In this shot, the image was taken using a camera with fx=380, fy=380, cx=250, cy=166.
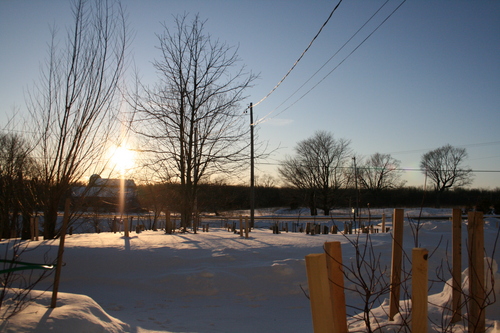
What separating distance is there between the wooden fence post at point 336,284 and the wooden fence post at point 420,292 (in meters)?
0.53

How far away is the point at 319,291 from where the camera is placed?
8.48ft

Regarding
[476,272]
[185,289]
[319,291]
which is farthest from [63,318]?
[185,289]

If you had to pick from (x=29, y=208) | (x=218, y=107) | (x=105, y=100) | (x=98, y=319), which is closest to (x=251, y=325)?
(x=98, y=319)

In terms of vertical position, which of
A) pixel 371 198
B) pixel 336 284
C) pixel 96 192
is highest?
pixel 371 198

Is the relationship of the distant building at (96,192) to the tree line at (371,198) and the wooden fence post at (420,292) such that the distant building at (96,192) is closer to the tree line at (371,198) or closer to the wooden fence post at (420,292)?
the wooden fence post at (420,292)

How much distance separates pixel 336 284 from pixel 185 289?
16.6 ft

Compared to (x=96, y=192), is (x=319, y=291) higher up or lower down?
lower down

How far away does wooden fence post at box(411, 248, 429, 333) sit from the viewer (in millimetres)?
2758

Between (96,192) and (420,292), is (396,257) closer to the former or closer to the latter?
(420,292)

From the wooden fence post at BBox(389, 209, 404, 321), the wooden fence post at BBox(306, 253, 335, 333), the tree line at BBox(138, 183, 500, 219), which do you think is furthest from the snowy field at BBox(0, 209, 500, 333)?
the tree line at BBox(138, 183, 500, 219)

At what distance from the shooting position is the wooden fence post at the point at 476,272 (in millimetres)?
3145

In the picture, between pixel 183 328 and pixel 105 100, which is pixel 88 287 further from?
pixel 105 100

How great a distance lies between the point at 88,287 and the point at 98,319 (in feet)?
13.4

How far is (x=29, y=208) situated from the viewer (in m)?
10.5
